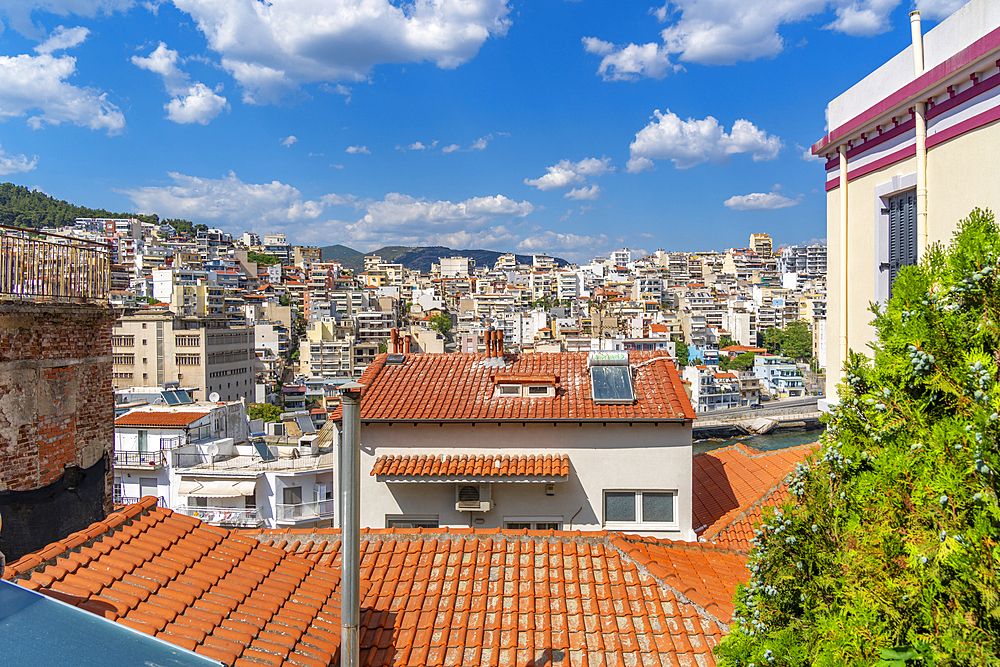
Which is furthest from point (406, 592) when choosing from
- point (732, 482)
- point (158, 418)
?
point (158, 418)

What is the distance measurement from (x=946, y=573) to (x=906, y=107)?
13.5ft

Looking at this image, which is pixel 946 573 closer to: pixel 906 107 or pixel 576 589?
pixel 576 589

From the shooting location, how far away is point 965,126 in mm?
4359

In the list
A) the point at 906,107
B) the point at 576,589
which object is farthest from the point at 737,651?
the point at 906,107

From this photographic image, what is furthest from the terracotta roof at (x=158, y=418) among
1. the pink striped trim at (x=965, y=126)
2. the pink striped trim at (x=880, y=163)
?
the pink striped trim at (x=965, y=126)

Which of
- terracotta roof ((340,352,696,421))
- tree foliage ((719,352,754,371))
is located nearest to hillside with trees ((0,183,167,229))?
tree foliage ((719,352,754,371))

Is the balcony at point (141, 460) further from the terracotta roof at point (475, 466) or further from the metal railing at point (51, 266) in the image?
the metal railing at point (51, 266)

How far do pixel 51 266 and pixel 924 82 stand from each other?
8.33m

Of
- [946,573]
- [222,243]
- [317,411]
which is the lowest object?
[317,411]

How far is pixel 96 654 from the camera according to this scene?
2.85m

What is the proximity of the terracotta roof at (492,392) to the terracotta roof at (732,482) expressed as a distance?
5.37 feet

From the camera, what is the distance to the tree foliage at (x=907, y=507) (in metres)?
2.30

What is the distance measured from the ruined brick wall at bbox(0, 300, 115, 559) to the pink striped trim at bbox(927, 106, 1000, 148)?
8115 mm

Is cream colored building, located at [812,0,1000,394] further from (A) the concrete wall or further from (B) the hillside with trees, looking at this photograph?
(B) the hillside with trees
